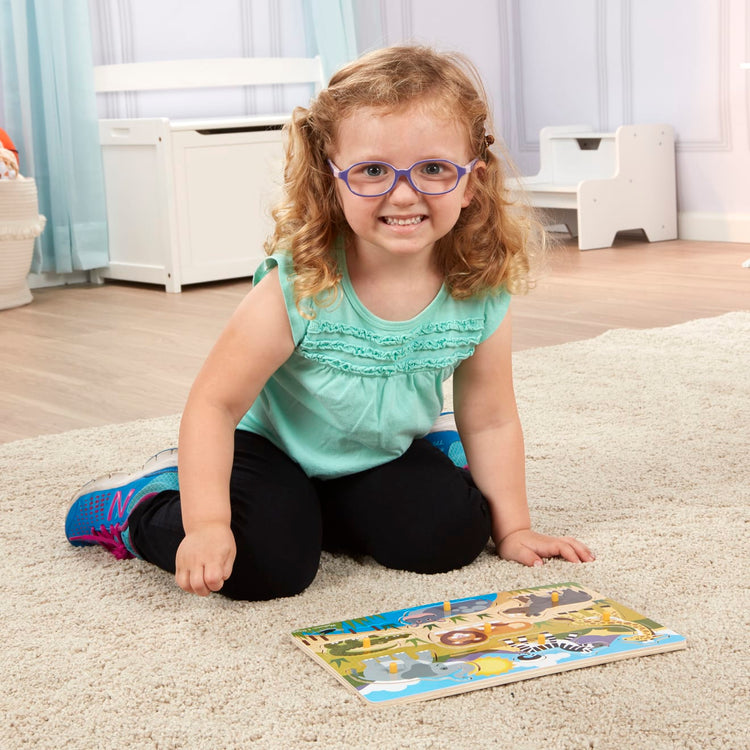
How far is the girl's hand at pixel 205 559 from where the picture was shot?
35.4 inches

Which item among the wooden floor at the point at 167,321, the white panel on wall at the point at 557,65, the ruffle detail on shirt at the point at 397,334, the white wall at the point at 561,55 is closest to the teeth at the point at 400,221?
the ruffle detail on shirt at the point at 397,334

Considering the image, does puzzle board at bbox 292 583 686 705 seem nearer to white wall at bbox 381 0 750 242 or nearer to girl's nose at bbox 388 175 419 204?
girl's nose at bbox 388 175 419 204

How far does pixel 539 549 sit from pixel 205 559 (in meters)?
0.32

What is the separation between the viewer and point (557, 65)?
389 centimetres

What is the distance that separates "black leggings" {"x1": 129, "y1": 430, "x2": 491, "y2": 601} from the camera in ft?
3.16

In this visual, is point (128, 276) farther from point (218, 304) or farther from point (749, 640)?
point (749, 640)

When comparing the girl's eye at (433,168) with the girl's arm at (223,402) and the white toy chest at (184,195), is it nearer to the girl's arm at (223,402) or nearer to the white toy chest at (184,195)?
the girl's arm at (223,402)

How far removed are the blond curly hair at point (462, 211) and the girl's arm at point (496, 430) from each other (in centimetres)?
6

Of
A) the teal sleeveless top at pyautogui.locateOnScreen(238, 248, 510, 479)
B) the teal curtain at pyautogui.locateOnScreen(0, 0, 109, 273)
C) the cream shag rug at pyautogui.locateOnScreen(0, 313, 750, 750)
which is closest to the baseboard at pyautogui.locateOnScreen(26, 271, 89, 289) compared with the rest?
the teal curtain at pyautogui.locateOnScreen(0, 0, 109, 273)

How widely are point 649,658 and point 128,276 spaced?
8.27 feet

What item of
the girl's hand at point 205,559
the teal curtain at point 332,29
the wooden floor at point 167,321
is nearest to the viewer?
the girl's hand at point 205,559

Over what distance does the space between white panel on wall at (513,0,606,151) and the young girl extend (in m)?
2.90

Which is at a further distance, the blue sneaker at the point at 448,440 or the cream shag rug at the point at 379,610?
the blue sneaker at the point at 448,440

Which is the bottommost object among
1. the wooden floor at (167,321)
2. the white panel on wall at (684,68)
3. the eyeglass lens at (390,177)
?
the wooden floor at (167,321)
